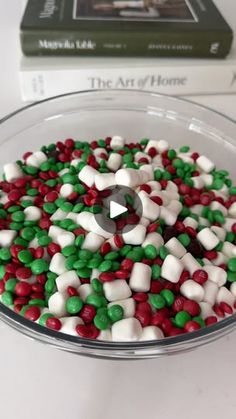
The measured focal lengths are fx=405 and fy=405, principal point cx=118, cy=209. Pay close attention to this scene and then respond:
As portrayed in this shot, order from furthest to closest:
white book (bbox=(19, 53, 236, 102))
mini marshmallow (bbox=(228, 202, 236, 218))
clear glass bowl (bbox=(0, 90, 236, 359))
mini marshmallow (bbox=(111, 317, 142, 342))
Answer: white book (bbox=(19, 53, 236, 102))
clear glass bowl (bbox=(0, 90, 236, 359))
mini marshmallow (bbox=(228, 202, 236, 218))
mini marshmallow (bbox=(111, 317, 142, 342))

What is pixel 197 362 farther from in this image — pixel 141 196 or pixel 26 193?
pixel 26 193

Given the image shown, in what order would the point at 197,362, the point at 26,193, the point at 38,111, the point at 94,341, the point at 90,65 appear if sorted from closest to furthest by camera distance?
the point at 94,341 → the point at 197,362 → the point at 26,193 → the point at 38,111 → the point at 90,65

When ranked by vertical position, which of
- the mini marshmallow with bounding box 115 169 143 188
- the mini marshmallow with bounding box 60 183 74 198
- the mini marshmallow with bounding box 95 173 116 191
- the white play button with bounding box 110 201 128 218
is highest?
the mini marshmallow with bounding box 115 169 143 188

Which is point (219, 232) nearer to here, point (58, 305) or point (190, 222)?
point (190, 222)

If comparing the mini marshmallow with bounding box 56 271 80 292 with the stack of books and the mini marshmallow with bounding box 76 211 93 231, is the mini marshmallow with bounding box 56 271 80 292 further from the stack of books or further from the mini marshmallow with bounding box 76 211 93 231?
the stack of books

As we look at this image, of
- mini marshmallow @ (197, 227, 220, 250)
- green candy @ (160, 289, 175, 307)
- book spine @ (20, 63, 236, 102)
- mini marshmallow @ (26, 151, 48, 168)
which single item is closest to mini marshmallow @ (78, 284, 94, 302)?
green candy @ (160, 289, 175, 307)

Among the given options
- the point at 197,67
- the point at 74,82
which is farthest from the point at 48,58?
the point at 197,67

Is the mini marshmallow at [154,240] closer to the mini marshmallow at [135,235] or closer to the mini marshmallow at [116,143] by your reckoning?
the mini marshmallow at [135,235]

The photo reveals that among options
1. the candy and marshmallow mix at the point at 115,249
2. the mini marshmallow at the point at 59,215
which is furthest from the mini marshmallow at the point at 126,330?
the mini marshmallow at the point at 59,215
